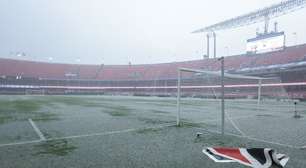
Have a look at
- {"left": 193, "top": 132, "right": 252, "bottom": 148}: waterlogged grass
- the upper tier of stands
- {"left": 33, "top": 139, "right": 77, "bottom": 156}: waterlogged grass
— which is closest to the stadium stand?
the upper tier of stands

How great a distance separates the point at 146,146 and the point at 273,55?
2333 inches

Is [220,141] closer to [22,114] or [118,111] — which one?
[118,111]

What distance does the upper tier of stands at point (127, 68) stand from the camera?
59.5 metres

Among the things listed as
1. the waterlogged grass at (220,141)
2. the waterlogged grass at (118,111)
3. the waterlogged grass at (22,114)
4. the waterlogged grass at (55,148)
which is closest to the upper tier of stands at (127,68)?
the waterlogged grass at (118,111)

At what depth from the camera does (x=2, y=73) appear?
74.9m

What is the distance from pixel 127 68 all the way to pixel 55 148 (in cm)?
8692

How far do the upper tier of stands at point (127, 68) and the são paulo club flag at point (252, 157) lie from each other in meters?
54.7

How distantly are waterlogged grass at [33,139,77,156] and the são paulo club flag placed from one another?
2.91 metres

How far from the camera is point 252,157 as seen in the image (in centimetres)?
471

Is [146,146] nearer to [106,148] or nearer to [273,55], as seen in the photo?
[106,148]

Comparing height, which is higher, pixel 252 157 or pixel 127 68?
pixel 127 68

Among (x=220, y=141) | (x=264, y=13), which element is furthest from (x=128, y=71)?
(x=220, y=141)

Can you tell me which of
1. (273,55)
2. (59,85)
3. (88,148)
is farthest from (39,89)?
(88,148)

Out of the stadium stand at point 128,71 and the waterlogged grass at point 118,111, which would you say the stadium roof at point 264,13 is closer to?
the stadium stand at point 128,71
